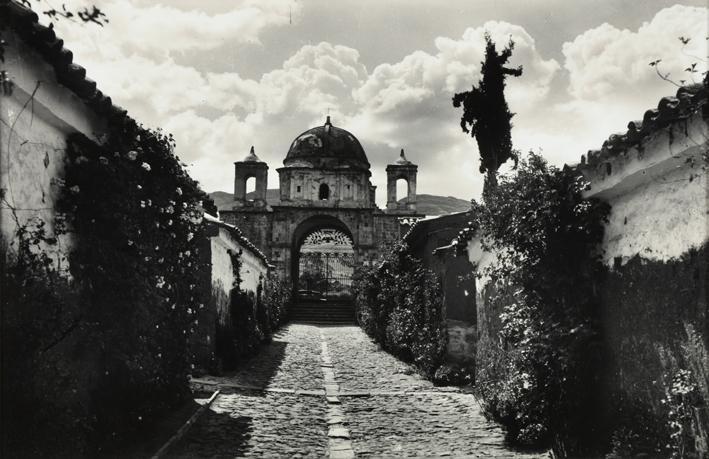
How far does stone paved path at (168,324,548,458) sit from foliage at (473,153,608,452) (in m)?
0.47

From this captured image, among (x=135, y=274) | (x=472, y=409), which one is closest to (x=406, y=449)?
(x=472, y=409)

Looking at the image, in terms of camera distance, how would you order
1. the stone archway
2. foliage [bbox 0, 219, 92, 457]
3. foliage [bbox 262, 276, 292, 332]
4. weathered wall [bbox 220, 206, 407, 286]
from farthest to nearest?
the stone archway, weathered wall [bbox 220, 206, 407, 286], foliage [bbox 262, 276, 292, 332], foliage [bbox 0, 219, 92, 457]

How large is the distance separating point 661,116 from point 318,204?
33.0 metres

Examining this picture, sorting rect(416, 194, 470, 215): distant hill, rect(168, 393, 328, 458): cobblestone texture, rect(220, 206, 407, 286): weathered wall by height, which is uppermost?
rect(416, 194, 470, 215): distant hill

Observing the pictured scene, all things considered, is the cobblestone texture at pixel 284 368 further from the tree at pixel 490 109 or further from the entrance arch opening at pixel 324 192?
the entrance arch opening at pixel 324 192

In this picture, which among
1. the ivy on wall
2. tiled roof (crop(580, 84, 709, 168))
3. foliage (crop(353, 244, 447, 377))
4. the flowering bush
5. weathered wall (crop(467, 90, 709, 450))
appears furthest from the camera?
foliage (crop(353, 244, 447, 377))

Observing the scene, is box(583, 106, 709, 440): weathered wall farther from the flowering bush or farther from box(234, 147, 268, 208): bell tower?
box(234, 147, 268, 208): bell tower

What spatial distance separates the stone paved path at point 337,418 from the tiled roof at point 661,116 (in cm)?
290

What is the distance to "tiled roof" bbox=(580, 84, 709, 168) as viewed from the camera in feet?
13.3

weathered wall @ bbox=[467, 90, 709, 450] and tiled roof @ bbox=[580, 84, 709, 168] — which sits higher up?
tiled roof @ bbox=[580, 84, 709, 168]

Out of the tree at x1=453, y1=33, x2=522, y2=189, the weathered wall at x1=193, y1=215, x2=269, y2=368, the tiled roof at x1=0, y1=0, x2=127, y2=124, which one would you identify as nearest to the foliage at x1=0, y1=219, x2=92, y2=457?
the tiled roof at x1=0, y1=0, x2=127, y2=124

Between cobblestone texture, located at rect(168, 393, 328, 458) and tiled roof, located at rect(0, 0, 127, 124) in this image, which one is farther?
cobblestone texture, located at rect(168, 393, 328, 458)

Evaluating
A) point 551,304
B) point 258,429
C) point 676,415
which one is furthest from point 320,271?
point 676,415

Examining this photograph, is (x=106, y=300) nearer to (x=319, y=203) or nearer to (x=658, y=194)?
(x=658, y=194)
